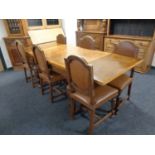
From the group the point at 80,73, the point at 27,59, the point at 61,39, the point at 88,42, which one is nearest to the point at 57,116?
the point at 80,73

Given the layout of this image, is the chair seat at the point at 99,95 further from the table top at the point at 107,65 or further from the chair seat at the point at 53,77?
the chair seat at the point at 53,77

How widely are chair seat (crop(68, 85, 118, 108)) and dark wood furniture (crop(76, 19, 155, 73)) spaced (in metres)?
1.80

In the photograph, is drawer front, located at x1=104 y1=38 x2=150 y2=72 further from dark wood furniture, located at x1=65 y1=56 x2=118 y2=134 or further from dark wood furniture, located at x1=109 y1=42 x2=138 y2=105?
dark wood furniture, located at x1=65 y1=56 x2=118 y2=134

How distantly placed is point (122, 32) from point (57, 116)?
2.74 m

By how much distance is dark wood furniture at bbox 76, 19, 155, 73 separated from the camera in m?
2.89

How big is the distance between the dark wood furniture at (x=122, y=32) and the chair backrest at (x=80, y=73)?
2.16 m

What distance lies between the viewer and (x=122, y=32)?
11.1 feet

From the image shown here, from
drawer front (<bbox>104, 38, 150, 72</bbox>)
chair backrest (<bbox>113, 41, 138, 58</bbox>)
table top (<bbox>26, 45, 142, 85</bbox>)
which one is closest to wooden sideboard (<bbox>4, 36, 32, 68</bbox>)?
table top (<bbox>26, 45, 142, 85</bbox>)

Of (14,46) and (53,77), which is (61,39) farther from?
(53,77)

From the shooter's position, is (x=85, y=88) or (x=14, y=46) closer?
(x=85, y=88)

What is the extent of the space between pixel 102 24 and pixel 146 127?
8.92 ft

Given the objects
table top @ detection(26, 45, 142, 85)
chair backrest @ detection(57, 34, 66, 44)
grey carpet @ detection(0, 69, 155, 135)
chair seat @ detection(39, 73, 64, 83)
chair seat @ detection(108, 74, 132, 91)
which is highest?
chair backrest @ detection(57, 34, 66, 44)

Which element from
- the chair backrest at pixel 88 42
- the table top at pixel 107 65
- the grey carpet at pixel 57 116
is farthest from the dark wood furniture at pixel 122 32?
the table top at pixel 107 65

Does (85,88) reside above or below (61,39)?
below
